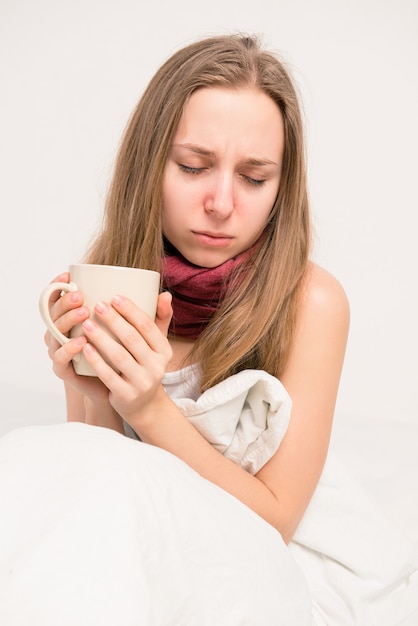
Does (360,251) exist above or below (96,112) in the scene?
below

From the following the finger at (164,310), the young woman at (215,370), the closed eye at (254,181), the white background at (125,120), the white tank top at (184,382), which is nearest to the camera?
the young woman at (215,370)

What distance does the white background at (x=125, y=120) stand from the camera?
295 cm

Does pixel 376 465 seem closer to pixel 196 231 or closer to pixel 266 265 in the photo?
pixel 266 265

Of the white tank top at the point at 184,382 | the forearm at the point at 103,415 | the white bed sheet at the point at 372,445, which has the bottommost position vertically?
the white bed sheet at the point at 372,445

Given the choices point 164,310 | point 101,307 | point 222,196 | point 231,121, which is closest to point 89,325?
point 101,307

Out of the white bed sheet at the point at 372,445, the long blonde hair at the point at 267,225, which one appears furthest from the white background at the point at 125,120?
the long blonde hair at the point at 267,225

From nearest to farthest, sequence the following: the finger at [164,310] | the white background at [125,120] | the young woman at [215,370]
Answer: the young woman at [215,370] < the finger at [164,310] < the white background at [125,120]

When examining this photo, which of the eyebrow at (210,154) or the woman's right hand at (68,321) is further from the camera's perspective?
the eyebrow at (210,154)

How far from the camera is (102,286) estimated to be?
120 centimetres

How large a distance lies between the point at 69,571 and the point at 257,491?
56cm

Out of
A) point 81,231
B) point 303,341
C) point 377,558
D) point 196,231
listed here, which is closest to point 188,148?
point 196,231

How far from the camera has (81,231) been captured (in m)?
3.04

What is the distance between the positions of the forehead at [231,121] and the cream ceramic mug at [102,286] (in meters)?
0.33

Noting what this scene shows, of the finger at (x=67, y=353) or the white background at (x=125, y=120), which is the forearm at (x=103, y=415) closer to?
the finger at (x=67, y=353)
